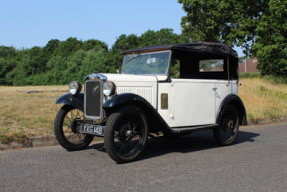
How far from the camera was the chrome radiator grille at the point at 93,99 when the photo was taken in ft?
16.7

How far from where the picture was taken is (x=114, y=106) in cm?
483

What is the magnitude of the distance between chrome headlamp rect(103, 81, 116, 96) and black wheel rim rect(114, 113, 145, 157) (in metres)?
0.49

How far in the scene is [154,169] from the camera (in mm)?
4449

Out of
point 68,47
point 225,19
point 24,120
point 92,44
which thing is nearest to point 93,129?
point 24,120

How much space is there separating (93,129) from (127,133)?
59cm

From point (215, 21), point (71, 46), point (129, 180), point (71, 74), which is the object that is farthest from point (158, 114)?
point (71, 46)

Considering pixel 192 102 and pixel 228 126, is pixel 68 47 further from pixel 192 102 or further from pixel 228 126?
pixel 192 102

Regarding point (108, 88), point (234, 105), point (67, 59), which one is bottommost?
point (234, 105)

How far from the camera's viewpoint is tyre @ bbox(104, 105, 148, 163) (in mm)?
4547

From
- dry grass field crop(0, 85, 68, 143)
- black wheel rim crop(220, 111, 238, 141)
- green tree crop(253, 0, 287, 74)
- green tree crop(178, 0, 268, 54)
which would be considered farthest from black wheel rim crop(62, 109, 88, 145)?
green tree crop(178, 0, 268, 54)

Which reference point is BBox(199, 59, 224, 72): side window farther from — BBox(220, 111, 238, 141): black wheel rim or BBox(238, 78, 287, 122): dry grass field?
BBox(238, 78, 287, 122): dry grass field

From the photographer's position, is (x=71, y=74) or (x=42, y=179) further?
(x=71, y=74)

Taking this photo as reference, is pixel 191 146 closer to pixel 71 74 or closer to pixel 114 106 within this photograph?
pixel 114 106

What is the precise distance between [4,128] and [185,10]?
19.9 m
